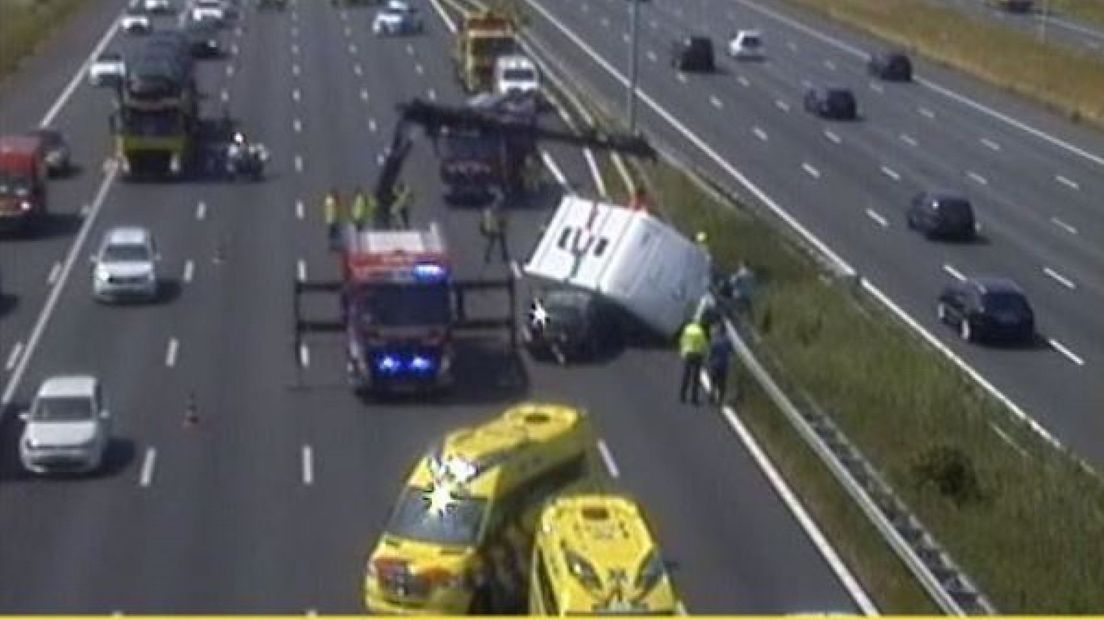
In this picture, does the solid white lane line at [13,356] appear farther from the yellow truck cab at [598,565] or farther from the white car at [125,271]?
the yellow truck cab at [598,565]

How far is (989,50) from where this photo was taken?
106375 millimetres

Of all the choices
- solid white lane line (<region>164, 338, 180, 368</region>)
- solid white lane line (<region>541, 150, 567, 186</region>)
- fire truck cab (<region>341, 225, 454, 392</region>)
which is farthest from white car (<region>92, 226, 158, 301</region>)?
solid white lane line (<region>541, 150, 567, 186</region>)

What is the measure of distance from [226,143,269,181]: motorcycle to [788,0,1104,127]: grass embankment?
1188 inches

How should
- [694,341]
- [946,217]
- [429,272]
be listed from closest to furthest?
[694,341]
[429,272]
[946,217]

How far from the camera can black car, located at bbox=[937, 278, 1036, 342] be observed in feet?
179

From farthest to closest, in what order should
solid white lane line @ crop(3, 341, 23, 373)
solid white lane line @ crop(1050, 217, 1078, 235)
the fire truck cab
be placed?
solid white lane line @ crop(1050, 217, 1078, 235), solid white lane line @ crop(3, 341, 23, 373), the fire truck cab

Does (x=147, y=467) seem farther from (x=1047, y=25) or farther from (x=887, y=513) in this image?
(x=1047, y=25)

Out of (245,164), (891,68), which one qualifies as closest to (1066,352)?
(245,164)

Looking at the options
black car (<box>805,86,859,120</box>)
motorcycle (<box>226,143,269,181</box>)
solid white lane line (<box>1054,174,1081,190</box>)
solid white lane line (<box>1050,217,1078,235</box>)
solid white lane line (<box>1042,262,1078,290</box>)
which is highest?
solid white lane line (<box>1042,262,1078,290</box>)

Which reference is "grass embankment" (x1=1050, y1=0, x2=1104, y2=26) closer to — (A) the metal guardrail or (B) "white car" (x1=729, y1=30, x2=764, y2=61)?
(B) "white car" (x1=729, y1=30, x2=764, y2=61)

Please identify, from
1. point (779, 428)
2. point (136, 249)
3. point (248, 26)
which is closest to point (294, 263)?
point (136, 249)

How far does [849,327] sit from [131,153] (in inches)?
1081

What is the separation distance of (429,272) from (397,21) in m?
64.3

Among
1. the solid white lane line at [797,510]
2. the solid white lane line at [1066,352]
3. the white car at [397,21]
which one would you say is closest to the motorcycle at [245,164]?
the solid white lane line at [1066,352]
